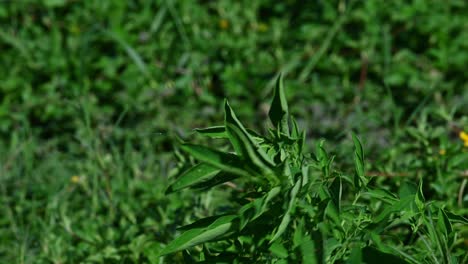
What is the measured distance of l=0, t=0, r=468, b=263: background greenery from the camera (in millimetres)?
3441

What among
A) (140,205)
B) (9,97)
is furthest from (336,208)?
(9,97)

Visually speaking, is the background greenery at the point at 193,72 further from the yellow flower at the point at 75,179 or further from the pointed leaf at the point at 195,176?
the pointed leaf at the point at 195,176

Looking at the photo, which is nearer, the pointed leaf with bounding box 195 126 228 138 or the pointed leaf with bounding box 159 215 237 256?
the pointed leaf with bounding box 159 215 237 256

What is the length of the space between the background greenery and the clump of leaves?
1550 millimetres

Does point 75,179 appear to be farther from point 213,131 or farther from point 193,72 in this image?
point 213,131

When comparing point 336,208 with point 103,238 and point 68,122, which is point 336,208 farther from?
point 68,122

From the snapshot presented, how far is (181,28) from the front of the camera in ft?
12.4

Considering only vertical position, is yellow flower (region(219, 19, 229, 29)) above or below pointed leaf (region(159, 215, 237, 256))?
above

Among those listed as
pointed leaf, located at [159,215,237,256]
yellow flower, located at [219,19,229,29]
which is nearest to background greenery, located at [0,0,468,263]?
yellow flower, located at [219,19,229,29]

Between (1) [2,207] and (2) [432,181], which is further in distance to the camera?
(1) [2,207]

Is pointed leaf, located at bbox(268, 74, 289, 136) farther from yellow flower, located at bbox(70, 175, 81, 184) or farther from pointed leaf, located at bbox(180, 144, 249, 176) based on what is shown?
yellow flower, located at bbox(70, 175, 81, 184)

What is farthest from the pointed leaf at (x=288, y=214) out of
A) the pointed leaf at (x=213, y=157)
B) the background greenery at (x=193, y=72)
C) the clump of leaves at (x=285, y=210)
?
the background greenery at (x=193, y=72)

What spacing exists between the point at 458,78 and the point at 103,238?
2220 mm

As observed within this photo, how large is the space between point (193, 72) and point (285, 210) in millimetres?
2379
